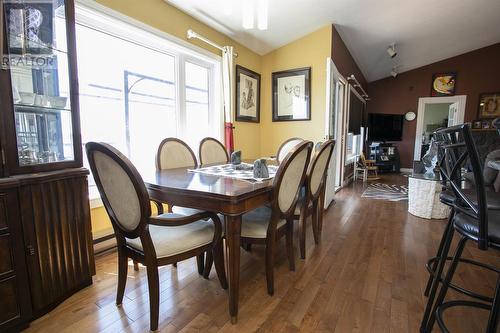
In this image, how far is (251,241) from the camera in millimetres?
1579

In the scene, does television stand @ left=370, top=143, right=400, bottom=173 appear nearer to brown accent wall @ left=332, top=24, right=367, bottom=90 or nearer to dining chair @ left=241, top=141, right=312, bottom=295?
brown accent wall @ left=332, top=24, right=367, bottom=90

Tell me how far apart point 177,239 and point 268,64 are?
3.54 metres

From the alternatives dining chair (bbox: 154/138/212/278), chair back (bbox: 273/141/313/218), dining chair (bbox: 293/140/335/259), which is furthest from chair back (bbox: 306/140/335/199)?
dining chair (bbox: 154/138/212/278)

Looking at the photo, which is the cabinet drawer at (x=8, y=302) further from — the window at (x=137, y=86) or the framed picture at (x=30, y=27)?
the framed picture at (x=30, y=27)

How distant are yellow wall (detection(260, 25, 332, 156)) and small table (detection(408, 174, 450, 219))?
138 cm

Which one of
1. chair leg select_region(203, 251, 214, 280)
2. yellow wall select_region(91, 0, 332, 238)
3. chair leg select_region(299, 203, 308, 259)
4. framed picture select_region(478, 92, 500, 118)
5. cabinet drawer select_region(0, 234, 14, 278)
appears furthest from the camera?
framed picture select_region(478, 92, 500, 118)

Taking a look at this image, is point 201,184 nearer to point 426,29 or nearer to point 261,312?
point 261,312

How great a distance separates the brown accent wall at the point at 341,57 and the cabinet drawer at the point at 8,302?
407 centimetres

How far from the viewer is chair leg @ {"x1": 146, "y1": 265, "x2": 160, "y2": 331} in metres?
1.27

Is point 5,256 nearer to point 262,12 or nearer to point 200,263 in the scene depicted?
point 200,263

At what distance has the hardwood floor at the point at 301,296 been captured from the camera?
1.37 meters

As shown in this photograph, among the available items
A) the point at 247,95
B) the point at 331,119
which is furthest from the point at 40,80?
the point at 331,119

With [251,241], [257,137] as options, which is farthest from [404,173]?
[251,241]

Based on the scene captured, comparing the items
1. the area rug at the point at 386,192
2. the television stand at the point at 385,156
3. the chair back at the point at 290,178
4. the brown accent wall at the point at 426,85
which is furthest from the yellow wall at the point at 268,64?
the brown accent wall at the point at 426,85
